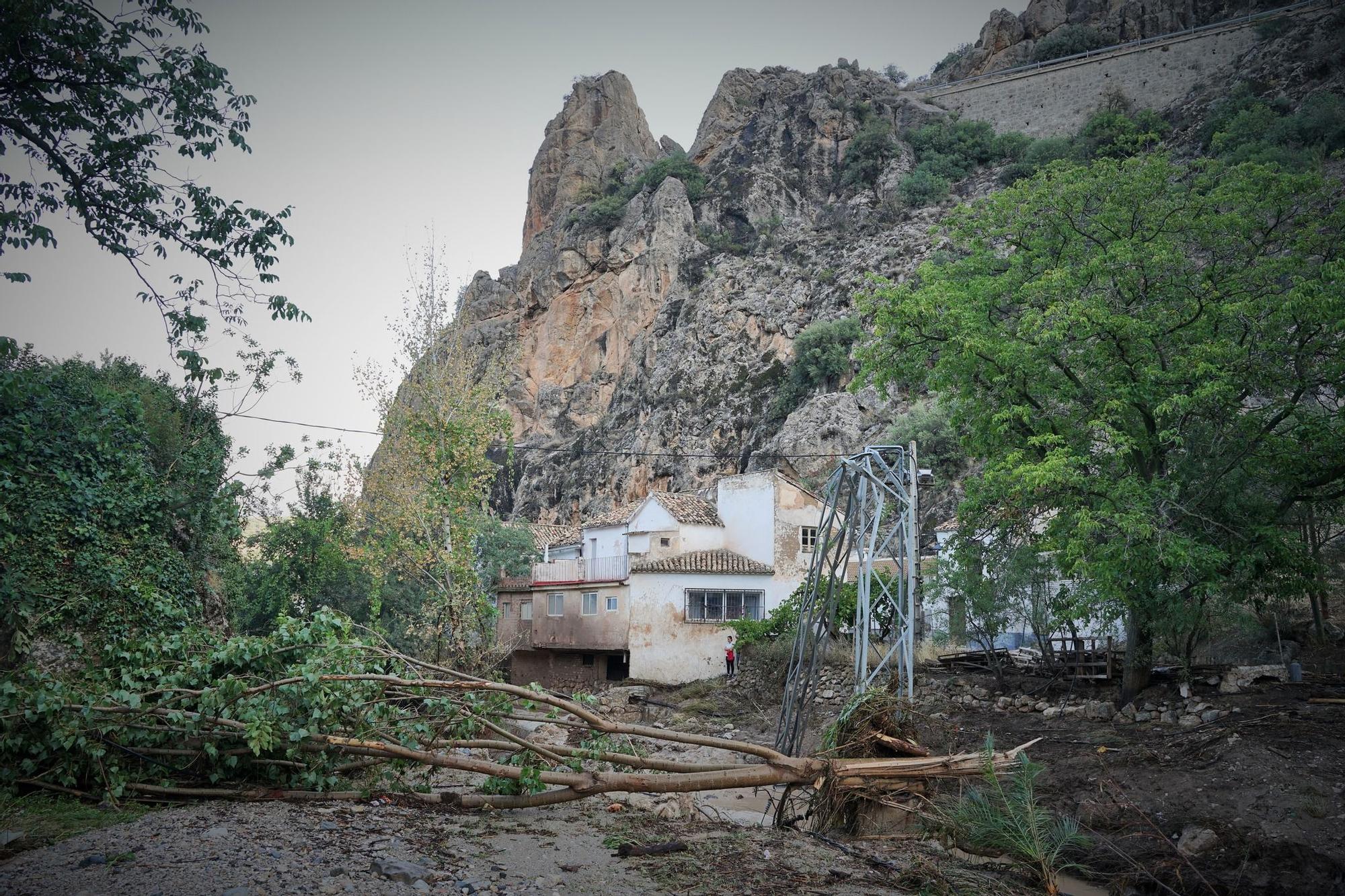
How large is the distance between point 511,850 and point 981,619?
1555cm

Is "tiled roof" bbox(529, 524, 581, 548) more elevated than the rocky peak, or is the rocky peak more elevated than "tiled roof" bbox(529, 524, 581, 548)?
the rocky peak

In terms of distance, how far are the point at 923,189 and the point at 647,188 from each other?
2208cm

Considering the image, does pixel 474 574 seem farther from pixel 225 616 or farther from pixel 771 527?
pixel 771 527

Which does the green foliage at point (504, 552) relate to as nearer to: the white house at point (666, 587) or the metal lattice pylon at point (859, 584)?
the white house at point (666, 587)

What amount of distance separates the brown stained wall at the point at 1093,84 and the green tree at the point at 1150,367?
46633mm

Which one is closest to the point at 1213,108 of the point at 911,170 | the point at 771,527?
the point at 911,170

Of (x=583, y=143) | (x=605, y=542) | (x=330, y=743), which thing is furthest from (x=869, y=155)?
(x=330, y=743)

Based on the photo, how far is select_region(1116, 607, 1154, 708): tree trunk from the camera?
15.8 metres

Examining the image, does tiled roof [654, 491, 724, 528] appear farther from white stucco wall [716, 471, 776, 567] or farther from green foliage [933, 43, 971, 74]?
green foliage [933, 43, 971, 74]

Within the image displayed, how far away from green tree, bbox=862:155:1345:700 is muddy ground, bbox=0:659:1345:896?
2498mm

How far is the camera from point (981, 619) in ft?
65.0

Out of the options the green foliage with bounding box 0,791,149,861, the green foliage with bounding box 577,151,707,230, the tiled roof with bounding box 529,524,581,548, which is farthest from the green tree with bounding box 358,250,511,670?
the green foliage with bounding box 577,151,707,230

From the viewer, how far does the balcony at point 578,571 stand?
3028 cm

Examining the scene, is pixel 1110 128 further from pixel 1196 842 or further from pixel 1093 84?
pixel 1196 842
